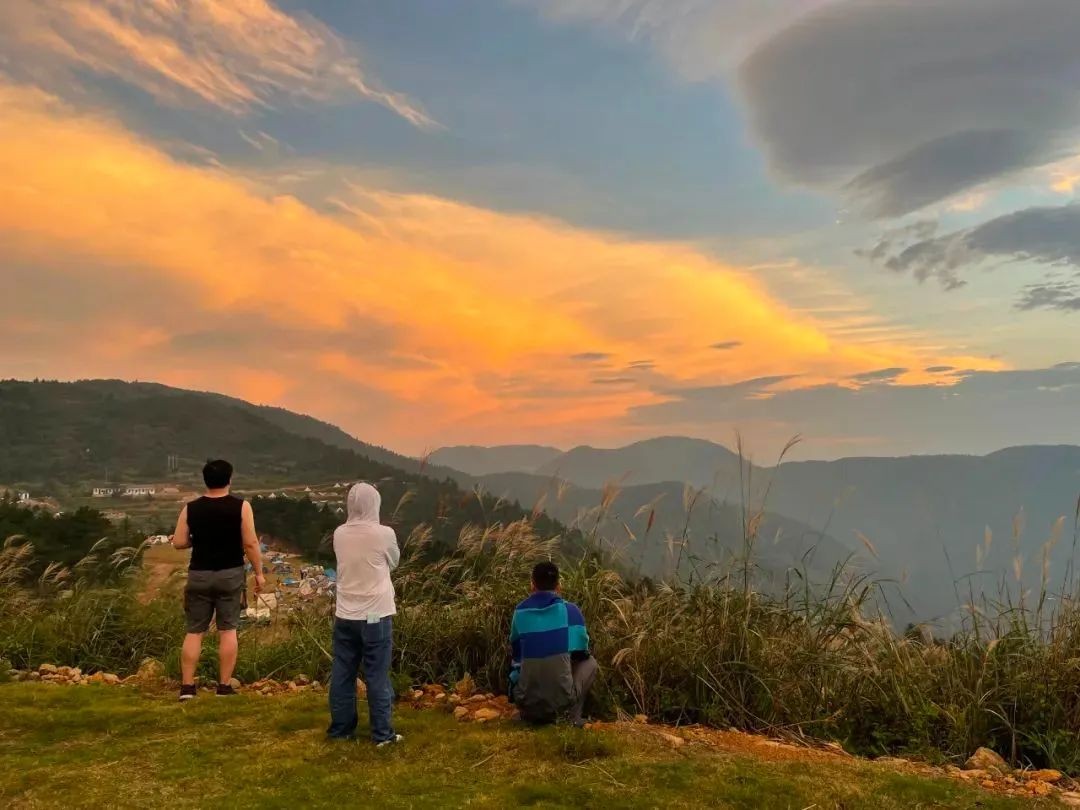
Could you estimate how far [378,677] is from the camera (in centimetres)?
500

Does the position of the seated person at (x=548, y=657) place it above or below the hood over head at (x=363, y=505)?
below

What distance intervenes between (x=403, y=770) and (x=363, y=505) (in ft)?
5.98

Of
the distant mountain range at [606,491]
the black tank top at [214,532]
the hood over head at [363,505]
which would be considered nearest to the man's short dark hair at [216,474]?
the black tank top at [214,532]

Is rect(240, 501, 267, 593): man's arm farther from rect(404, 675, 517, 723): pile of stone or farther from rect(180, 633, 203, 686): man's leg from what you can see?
rect(404, 675, 517, 723): pile of stone

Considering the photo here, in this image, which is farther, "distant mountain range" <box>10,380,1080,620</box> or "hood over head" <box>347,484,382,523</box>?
"distant mountain range" <box>10,380,1080,620</box>

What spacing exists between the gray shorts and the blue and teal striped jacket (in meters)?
2.61

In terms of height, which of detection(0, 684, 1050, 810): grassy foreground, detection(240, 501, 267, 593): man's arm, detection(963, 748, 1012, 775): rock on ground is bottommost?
detection(963, 748, 1012, 775): rock on ground

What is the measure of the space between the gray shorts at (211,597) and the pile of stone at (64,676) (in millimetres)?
1631

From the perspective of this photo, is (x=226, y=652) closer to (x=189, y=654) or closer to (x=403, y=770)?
(x=189, y=654)

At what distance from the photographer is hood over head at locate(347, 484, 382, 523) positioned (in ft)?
16.9

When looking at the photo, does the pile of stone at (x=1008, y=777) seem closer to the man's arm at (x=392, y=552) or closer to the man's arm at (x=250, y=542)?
the man's arm at (x=392, y=552)

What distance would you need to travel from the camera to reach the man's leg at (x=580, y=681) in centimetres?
535

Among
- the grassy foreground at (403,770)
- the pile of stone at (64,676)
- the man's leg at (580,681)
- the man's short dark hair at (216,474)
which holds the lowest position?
the pile of stone at (64,676)

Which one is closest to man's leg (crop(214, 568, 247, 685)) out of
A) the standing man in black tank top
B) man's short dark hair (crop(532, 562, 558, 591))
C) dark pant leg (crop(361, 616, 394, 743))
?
the standing man in black tank top
